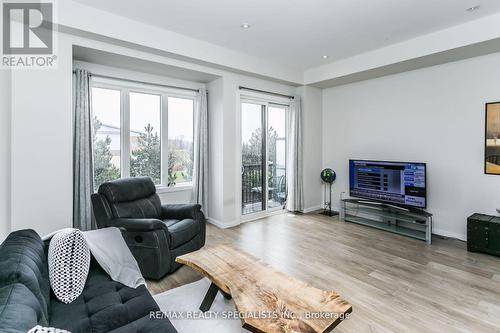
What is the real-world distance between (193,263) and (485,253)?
3658 mm

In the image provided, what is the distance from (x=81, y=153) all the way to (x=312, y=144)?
4.11m

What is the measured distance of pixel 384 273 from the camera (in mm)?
2943

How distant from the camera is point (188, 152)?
16.1 feet

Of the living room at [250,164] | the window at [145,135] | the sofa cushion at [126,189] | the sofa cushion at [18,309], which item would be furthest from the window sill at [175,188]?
the sofa cushion at [18,309]

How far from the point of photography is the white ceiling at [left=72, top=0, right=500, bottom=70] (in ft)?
9.64

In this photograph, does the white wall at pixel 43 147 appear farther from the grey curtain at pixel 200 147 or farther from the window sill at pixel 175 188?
the grey curtain at pixel 200 147

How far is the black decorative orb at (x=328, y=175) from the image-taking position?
5.45 metres

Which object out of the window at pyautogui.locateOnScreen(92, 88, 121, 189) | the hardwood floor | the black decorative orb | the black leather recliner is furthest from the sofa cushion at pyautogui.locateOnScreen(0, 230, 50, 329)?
the black decorative orb

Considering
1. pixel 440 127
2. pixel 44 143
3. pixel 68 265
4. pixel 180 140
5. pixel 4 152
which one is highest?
pixel 440 127

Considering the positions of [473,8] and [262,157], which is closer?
[473,8]

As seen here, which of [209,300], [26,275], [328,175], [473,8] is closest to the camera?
[26,275]

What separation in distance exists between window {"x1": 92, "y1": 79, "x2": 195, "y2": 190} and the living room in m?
0.03

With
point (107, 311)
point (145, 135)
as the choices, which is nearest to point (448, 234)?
point (107, 311)

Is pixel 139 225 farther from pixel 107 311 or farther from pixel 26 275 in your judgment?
pixel 26 275
